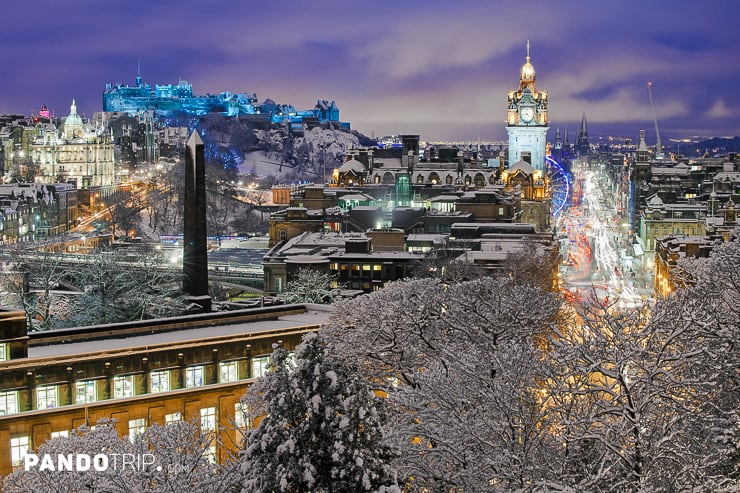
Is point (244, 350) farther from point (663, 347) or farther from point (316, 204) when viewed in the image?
point (316, 204)

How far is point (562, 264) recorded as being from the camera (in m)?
80.4

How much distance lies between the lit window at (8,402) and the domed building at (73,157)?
92.5 m

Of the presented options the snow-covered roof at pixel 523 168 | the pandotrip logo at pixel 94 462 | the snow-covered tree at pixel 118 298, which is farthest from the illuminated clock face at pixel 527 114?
the pandotrip logo at pixel 94 462

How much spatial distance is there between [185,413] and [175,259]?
3975 centimetres

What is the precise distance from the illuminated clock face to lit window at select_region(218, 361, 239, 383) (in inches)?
3987

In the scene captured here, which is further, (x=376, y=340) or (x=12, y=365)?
(x=12, y=365)

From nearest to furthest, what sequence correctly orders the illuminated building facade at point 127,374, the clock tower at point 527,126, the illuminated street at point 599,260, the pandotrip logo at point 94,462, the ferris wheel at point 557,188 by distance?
1. the pandotrip logo at point 94,462
2. the illuminated building facade at point 127,374
3. the illuminated street at point 599,260
4. the clock tower at point 527,126
5. the ferris wheel at point 557,188

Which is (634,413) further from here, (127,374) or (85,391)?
(85,391)

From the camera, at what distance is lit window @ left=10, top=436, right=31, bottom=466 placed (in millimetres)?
24750

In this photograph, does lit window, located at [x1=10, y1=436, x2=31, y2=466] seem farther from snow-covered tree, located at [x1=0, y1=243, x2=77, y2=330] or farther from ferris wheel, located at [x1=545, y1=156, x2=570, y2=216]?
ferris wheel, located at [x1=545, y1=156, x2=570, y2=216]

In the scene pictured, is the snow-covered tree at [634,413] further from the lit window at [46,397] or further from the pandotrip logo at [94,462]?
the lit window at [46,397]

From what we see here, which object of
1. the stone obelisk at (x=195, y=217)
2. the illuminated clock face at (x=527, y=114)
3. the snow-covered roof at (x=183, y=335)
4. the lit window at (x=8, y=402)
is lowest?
the lit window at (x=8, y=402)

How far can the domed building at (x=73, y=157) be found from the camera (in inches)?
4596

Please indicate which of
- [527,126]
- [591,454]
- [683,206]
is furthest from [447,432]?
[527,126]
